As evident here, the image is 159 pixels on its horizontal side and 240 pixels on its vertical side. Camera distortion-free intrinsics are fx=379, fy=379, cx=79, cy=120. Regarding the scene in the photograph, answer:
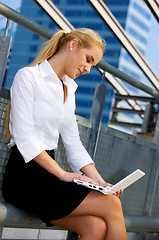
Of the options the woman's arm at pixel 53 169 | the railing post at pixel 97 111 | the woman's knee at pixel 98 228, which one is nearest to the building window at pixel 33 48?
the railing post at pixel 97 111

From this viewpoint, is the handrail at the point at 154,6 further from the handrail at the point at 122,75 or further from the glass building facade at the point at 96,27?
the glass building facade at the point at 96,27

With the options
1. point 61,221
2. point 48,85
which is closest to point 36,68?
point 48,85

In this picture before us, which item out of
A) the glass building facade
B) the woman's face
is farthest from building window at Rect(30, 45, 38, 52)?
the woman's face

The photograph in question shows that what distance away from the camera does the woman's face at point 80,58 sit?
1699mm

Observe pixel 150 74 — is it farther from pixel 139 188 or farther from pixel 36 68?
pixel 36 68

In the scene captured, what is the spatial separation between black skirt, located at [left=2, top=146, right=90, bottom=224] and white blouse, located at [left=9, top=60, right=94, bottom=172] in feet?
0.24

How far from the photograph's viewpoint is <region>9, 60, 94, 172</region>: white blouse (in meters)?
1.57

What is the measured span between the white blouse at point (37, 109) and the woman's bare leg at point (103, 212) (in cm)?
29

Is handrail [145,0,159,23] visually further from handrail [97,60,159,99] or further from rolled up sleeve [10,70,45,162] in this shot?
rolled up sleeve [10,70,45,162]

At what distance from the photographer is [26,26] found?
6.02ft

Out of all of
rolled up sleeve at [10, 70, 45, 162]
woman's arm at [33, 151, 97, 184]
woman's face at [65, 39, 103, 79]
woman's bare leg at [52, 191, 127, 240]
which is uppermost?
woman's face at [65, 39, 103, 79]

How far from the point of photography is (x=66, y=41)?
1739 mm

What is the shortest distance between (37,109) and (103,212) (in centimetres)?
52

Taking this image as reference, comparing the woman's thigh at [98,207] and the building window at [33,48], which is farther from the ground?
the building window at [33,48]
